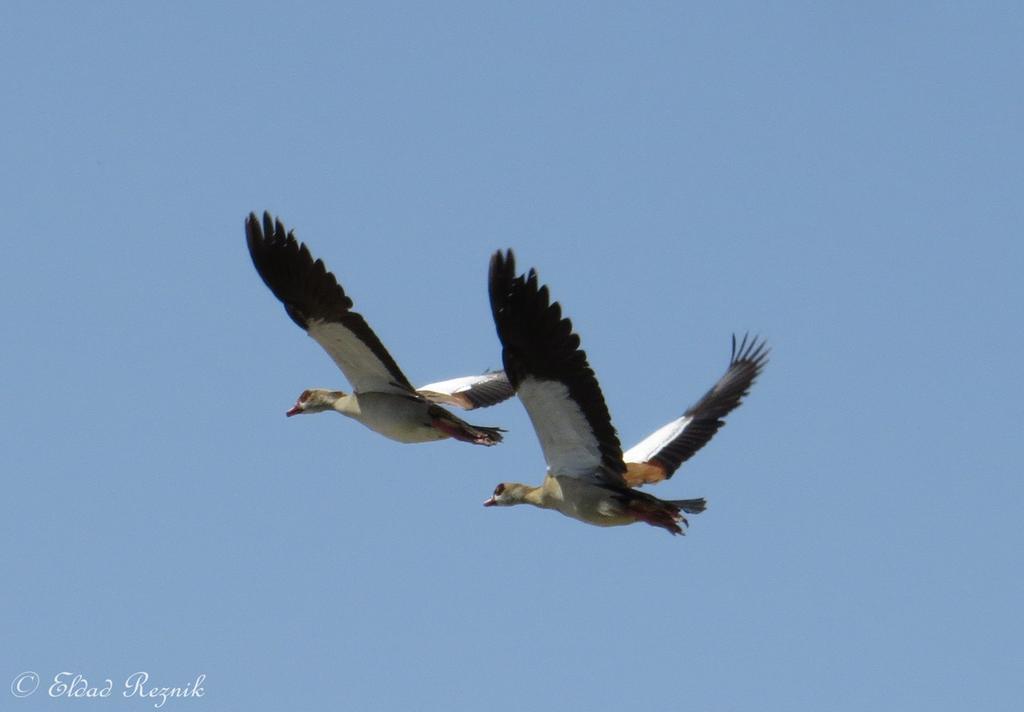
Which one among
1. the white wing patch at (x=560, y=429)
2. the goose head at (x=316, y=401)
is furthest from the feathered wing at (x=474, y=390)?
the white wing patch at (x=560, y=429)

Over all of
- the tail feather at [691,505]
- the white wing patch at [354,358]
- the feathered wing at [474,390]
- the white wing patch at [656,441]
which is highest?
the feathered wing at [474,390]

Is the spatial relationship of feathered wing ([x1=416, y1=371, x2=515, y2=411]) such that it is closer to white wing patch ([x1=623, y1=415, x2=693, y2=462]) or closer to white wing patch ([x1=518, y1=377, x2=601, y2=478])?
white wing patch ([x1=623, y1=415, x2=693, y2=462])

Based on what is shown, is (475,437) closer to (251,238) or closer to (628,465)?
(628,465)

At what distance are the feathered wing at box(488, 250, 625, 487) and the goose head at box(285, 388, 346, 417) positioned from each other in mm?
3337

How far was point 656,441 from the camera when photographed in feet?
57.2

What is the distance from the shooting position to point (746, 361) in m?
18.8

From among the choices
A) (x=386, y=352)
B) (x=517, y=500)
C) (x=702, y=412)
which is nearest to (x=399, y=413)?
(x=386, y=352)

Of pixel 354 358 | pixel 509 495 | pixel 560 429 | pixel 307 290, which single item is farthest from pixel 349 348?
pixel 560 429

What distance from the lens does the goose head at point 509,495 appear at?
16.0 metres

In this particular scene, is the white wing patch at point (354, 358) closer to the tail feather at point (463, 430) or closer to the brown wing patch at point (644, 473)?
the tail feather at point (463, 430)

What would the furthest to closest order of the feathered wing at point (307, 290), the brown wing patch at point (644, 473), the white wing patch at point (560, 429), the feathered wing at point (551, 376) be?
the feathered wing at point (307, 290), the brown wing patch at point (644, 473), the white wing patch at point (560, 429), the feathered wing at point (551, 376)

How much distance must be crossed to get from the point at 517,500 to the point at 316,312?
2562mm

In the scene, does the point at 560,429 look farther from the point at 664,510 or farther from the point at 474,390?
the point at 474,390

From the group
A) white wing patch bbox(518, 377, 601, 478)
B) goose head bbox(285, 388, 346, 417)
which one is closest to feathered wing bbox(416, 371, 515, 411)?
goose head bbox(285, 388, 346, 417)
